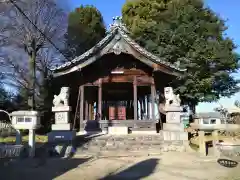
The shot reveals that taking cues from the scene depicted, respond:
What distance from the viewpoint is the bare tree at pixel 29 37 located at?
27250 millimetres

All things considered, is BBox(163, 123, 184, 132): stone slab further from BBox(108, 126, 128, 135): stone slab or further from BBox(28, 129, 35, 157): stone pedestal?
BBox(28, 129, 35, 157): stone pedestal

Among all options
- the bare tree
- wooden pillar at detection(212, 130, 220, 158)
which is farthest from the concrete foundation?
the bare tree

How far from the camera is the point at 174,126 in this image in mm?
14281

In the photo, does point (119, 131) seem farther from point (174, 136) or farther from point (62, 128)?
point (174, 136)

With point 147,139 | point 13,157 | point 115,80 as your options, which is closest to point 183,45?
Answer: point 115,80

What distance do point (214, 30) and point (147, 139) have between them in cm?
1420

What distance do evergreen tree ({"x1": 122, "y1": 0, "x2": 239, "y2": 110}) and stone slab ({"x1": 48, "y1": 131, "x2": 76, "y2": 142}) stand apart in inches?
456

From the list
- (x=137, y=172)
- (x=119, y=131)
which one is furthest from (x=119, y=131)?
(x=137, y=172)

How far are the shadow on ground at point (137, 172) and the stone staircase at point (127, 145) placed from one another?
2.58m

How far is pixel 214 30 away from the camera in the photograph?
2478 centimetres

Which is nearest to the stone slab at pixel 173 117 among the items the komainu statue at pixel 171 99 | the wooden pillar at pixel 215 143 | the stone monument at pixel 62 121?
the komainu statue at pixel 171 99

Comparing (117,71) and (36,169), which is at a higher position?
(117,71)

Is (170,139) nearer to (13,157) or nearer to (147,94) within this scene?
(13,157)

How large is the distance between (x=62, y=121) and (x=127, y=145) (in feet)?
11.0
